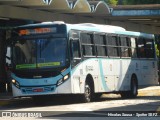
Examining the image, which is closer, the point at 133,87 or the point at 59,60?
the point at 59,60

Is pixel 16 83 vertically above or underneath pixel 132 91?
above

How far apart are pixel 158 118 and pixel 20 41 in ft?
24.7

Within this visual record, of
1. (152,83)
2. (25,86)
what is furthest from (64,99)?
(152,83)

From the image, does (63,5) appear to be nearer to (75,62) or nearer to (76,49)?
(76,49)

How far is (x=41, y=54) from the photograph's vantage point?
2055cm

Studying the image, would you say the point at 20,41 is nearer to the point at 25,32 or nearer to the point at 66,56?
the point at 25,32

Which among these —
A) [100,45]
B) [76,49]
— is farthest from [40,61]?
[100,45]

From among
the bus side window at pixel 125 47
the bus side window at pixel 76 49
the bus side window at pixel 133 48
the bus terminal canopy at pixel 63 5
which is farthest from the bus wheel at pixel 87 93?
the bus side window at pixel 133 48

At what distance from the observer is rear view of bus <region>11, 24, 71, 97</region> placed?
801 inches

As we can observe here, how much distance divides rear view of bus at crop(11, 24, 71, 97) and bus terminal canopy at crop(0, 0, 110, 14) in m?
3.47

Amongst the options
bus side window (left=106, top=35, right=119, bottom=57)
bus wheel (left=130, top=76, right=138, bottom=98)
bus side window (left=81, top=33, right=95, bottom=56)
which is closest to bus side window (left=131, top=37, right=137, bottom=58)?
bus wheel (left=130, top=76, right=138, bottom=98)

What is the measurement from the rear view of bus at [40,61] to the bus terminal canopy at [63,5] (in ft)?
11.4

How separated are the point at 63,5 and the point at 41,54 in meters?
6.72

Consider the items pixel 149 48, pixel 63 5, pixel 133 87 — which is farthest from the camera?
pixel 149 48
